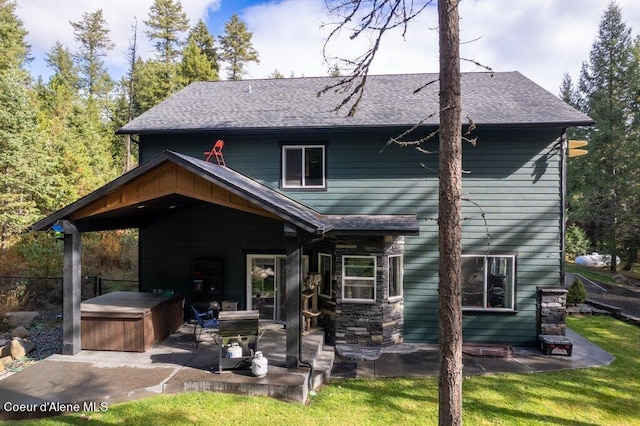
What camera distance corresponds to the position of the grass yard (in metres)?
5.05

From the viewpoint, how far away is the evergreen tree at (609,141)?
21.5 metres

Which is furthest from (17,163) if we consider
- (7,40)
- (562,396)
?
(562,396)

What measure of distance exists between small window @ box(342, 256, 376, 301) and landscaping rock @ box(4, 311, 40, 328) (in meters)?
8.28

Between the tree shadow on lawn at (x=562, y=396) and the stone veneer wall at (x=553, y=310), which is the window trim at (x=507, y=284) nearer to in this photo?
the stone veneer wall at (x=553, y=310)

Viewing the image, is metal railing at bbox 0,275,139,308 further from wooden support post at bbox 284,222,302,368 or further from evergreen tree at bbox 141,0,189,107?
evergreen tree at bbox 141,0,189,107

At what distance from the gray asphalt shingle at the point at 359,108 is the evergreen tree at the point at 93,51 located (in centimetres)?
2510

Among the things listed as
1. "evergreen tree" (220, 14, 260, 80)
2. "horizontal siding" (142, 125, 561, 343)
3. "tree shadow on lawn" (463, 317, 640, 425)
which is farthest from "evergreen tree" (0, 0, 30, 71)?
"tree shadow on lawn" (463, 317, 640, 425)

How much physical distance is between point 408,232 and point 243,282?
454 centimetres

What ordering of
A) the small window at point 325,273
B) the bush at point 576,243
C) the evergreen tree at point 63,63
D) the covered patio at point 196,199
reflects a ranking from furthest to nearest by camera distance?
the evergreen tree at point 63,63, the bush at point 576,243, the small window at point 325,273, the covered patio at point 196,199

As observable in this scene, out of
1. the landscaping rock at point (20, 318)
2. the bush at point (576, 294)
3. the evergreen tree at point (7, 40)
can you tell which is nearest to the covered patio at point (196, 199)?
the landscaping rock at point (20, 318)

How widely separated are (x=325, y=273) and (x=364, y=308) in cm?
134

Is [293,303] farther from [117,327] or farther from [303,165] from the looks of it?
[303,165]

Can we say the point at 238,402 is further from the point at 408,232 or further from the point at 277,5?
the point at 277,5

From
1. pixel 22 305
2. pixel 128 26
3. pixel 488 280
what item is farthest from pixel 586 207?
pixel 128 26
